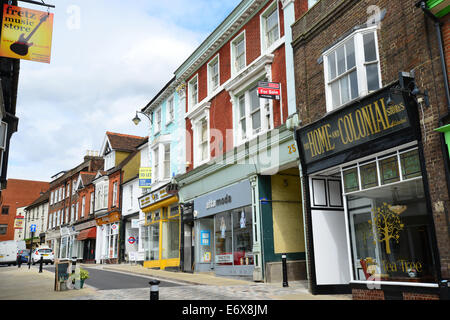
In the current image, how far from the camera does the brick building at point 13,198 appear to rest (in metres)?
65.4

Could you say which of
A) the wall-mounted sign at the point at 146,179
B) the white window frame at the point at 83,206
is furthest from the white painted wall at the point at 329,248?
the white window frame at the point at 83,206

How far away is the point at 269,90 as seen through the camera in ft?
46.1

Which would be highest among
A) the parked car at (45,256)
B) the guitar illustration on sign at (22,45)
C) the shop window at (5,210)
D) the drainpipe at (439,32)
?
the shop window at (5,210)

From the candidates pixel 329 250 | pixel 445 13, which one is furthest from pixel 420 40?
pixel 329 250

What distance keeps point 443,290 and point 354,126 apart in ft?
14.3

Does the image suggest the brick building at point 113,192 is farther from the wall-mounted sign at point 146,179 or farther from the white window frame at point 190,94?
the white window frame at point 190,94

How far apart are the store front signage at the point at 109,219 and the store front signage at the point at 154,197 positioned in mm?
7149

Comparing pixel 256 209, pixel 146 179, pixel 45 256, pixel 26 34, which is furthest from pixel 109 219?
pixel 26 34

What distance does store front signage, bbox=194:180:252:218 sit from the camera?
15711 mm

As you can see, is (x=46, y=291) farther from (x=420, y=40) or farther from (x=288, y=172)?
(x=420, y=40)

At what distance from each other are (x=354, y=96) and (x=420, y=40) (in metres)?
2.30

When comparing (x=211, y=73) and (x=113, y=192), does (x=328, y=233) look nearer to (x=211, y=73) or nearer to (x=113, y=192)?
(x=211, y=73)

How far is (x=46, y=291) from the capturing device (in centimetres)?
1234

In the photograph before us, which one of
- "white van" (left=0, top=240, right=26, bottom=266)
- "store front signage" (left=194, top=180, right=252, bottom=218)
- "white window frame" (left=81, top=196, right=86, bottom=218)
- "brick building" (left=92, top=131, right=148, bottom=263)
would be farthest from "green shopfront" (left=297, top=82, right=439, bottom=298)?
"white window frame" (left=81, top=196, right=86, bottom=218)
